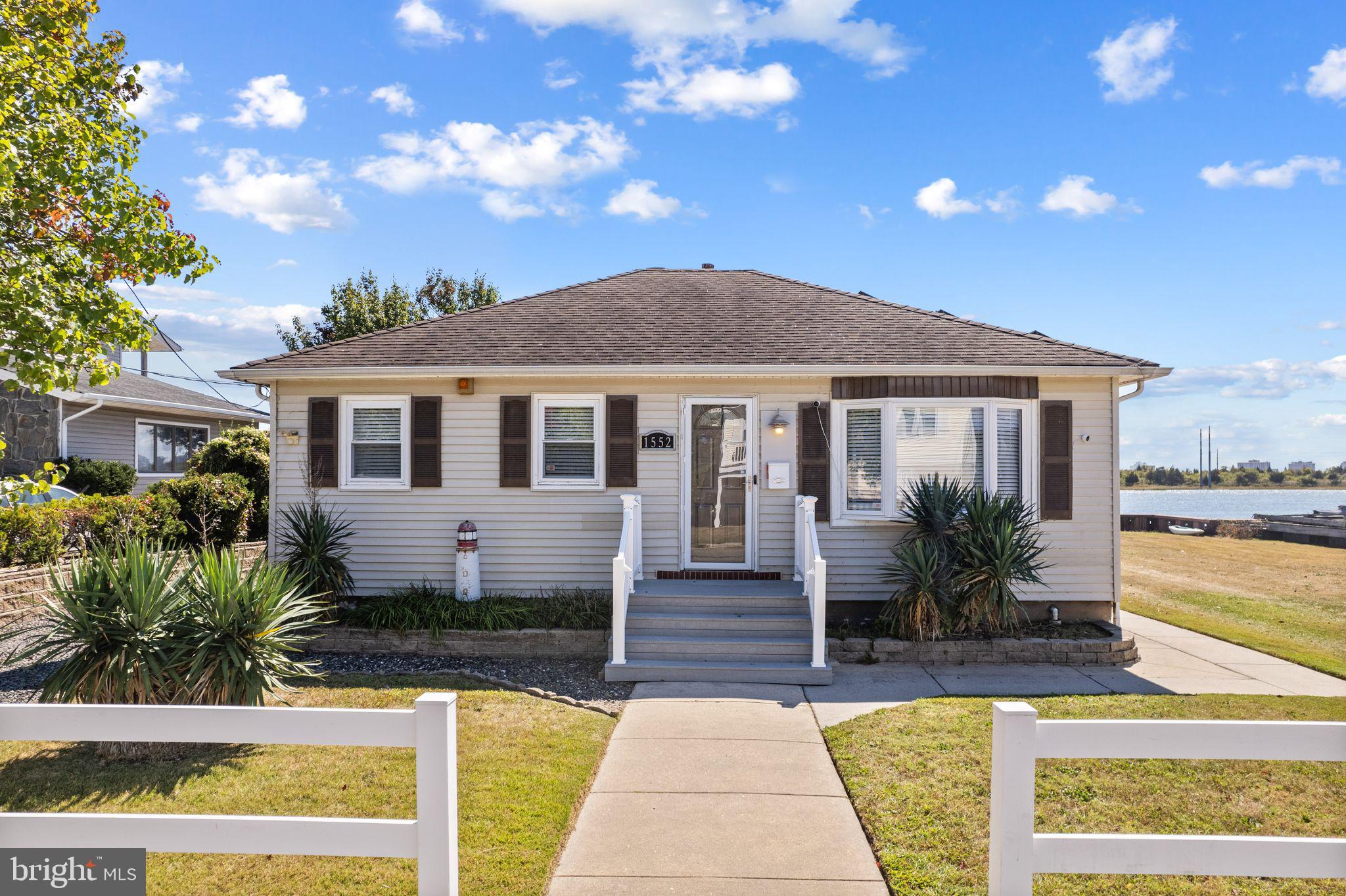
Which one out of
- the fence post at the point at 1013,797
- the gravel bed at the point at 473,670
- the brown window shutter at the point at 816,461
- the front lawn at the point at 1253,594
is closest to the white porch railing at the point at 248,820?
the fence post at the point at 1013,797

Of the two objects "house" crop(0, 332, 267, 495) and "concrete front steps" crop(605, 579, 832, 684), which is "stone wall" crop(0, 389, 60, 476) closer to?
"house" crop(0, 332, 267, 495)

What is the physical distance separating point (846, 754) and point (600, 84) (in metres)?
11.2

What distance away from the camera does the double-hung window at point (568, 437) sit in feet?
29.6

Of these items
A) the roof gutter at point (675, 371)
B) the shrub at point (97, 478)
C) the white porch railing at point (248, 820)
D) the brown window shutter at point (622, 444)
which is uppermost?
the roof gutter at point (675, 371)

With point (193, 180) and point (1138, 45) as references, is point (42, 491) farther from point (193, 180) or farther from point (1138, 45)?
point (1138, 45)

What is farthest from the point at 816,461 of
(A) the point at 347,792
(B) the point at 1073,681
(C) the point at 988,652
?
(A) the point at 347,792

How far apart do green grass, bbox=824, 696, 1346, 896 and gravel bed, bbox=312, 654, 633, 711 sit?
7.26 ft

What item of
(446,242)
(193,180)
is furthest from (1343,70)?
(446,242)

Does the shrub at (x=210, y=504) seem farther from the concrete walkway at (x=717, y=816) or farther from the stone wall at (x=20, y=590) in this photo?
the concrete walkway at (x=717, y=816)

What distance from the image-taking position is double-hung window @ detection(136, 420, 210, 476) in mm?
17547

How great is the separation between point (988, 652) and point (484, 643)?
5402 millimetres

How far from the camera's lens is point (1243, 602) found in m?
12.0

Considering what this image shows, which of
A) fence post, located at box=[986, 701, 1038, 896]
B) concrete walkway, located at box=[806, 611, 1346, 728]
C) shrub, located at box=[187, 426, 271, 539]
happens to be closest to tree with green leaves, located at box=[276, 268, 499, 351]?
shrub, located at box=[187, 426, 271, 539]

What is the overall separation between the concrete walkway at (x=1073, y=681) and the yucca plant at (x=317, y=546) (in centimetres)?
580
